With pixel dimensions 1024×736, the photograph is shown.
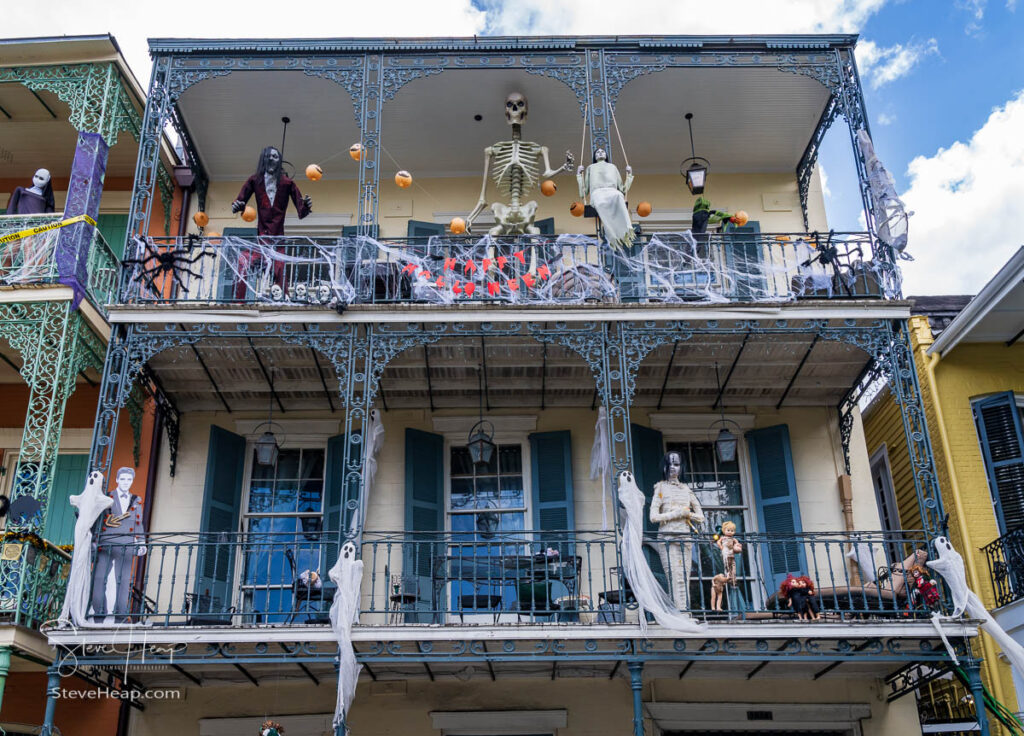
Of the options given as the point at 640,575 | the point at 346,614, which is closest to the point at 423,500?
the point at 346,614

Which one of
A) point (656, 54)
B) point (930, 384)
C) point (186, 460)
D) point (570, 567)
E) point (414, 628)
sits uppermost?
point (656, 54)

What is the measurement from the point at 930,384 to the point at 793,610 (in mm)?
4400

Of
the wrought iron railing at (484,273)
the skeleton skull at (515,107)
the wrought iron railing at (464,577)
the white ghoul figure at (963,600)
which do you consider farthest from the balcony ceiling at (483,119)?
the white ghoul figure at (963,600)

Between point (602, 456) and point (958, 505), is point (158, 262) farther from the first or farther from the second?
point (958, 505)

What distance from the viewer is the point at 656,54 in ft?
40.0

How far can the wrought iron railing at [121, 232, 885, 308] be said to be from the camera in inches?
438

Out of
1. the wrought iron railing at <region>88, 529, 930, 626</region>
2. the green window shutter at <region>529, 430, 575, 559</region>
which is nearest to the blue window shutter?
the wrought iron railing at <region>88, 529, 930, 626</region>

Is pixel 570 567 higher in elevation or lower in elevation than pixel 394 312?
lower

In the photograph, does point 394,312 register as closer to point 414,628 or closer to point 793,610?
point 414,628

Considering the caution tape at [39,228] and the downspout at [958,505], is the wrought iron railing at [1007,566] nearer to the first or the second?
the downspout at [958,505]

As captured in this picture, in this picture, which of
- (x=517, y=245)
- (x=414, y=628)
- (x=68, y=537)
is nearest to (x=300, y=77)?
(x=517, y=245)

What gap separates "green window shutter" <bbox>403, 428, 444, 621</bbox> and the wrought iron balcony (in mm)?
4002

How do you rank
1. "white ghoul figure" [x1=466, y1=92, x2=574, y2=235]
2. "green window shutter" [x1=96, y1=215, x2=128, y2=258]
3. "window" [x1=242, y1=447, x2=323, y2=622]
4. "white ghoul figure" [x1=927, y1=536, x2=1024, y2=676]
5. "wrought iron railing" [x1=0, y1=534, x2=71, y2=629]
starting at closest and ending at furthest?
"white ghoul figure" [x1=927, y1=536, x2=1024, y2=676], "wrought iron railing" [x1=0, y1=534, x2=71, y2=629], "window" [x1=242, y1=447, x2=323, y2=622], "white ghoul figure" [x1=466, y1=92, x2=574, y2=235], "green window shutter" [x1=96, y1=215, x2=128, y2=258]

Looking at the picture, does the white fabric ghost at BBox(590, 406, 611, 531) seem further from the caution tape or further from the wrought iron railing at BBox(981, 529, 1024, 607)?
the caution tape
